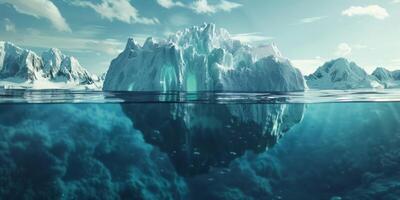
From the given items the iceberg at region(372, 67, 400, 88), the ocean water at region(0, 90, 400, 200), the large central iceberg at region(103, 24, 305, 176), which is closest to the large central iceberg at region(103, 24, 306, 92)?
the large central iceberg at region(103, 24, 305, 176)

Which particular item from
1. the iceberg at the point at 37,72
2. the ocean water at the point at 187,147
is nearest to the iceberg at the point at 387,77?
the ocean water at the point at 187,147

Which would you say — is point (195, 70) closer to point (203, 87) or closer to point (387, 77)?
point (203, 87)

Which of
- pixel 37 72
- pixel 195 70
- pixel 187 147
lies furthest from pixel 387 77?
pixel 37 72

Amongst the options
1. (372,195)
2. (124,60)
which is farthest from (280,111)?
(124,60)

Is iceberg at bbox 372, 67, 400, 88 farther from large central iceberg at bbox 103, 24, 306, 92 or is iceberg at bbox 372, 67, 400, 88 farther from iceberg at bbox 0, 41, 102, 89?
iceberg at bbox 0, 41, 102, 89

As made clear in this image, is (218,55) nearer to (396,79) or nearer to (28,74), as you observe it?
(28,74)

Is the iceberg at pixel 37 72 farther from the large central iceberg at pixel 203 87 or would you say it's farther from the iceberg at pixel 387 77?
the iceberg at pixel 387 77
